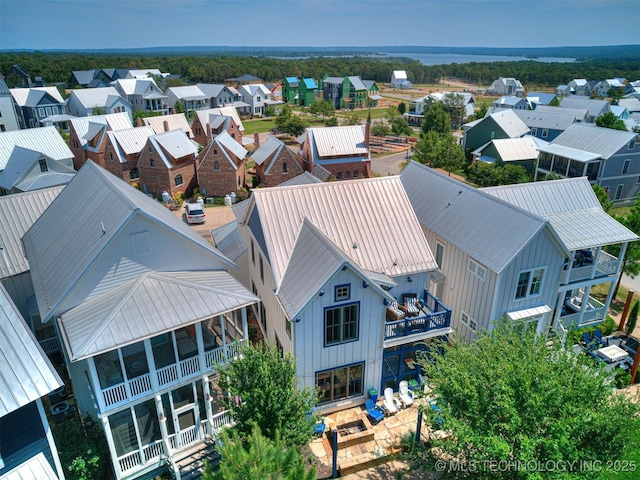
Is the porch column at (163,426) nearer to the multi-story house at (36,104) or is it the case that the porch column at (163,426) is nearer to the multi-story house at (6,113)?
the multi-story house at (6,113)

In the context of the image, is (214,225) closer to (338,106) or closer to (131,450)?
(131,450)

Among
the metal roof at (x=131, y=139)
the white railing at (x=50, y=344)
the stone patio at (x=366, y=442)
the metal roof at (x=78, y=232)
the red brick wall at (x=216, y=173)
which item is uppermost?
the metal roof at (x=78, y=232)

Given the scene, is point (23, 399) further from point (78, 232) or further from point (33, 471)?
point (78, 232)

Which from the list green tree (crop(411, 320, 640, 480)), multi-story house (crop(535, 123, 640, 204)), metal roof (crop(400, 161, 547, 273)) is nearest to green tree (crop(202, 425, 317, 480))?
green tree (crop(411, 320, 640, 480))

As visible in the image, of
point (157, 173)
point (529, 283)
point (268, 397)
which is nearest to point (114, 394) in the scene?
point (268, 397)

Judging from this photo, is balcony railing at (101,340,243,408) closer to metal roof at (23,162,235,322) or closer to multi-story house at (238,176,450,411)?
multi-story house at (238,176,450,411)

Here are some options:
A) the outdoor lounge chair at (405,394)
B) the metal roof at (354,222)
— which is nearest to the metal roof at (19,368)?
the metal roof at (354,222)
